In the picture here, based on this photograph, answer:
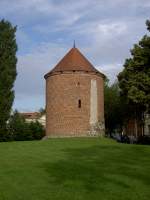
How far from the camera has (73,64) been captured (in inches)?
1884

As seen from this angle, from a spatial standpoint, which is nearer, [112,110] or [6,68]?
[6,68]

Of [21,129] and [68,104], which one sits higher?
[68,104]

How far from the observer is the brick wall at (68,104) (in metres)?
46.1

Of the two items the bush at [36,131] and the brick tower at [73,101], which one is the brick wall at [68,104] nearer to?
the brick tower at [73,101]

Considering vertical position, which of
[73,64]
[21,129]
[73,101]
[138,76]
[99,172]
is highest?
[73,64]

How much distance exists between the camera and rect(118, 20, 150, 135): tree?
36.5m

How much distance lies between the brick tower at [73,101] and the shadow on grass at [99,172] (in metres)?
25.3

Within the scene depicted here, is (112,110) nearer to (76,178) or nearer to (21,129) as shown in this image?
(21,129)

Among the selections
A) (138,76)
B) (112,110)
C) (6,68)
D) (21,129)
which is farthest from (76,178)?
(112,110)

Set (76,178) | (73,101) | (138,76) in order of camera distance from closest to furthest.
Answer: (76,178) → (138,76) → (73,101)

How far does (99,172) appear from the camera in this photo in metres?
15.6

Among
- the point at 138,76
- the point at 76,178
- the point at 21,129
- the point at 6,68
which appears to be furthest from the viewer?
the point at 21,129

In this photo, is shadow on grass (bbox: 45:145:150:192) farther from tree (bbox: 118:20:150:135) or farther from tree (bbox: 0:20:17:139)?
tree (bbox: 0:20:17:139)

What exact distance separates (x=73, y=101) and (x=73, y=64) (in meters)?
4.17
